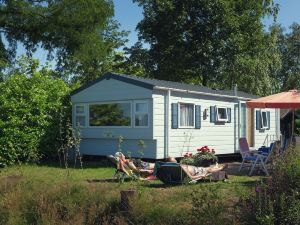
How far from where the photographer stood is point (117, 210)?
7.58 meters

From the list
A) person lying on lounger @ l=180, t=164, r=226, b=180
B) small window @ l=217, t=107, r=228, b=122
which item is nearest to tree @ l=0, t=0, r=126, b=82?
small window @ l=217, t=107, r=228, b=122

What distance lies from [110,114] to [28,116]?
2.65 metres

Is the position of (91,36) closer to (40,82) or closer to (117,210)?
(40,82)

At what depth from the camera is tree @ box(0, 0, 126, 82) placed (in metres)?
18.3

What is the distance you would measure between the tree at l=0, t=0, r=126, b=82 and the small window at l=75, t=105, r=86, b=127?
1.80 meters

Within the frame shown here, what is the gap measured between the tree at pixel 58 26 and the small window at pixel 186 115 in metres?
4.17

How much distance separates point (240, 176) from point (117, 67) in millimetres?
23243

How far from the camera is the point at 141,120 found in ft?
53.6

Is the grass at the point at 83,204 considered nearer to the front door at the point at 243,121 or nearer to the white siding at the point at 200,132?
the white siding at the point at 200,132

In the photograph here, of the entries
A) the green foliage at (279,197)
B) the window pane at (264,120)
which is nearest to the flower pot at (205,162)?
the green foliage at (279,197)

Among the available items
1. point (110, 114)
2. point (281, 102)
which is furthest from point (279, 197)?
point (110, 114)

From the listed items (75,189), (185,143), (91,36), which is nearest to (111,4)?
(91,36)

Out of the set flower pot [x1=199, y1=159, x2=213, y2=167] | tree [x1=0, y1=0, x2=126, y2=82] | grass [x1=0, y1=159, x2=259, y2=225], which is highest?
Result: tree [x1=0, y1=0, x2=126, y2=82]

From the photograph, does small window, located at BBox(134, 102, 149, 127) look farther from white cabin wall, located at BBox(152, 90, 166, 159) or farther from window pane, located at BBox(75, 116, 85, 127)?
window pane, located at BBox(75, 116, 85, 127)
